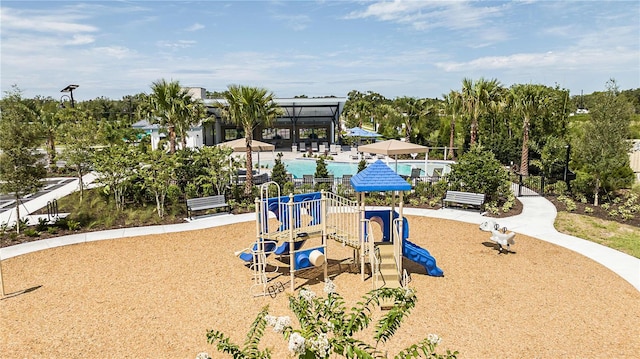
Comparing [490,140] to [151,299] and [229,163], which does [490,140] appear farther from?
[151,299]

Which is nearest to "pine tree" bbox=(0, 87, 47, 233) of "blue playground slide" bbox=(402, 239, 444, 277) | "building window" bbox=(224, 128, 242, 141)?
"blue playground slide" bbox=(402, 239, 444, 277)

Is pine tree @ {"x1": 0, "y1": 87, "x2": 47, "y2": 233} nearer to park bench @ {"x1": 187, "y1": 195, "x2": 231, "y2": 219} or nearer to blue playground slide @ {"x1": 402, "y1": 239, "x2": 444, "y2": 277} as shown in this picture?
park bench @ {"x1": 187, "y1": 195, "x2": 231, "y2": 219}

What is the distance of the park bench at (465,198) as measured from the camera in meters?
17.1

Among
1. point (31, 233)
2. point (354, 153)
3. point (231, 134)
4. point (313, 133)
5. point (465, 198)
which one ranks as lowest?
point (31, 233)

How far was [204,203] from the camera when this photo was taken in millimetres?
16656

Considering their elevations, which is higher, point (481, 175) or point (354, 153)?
point (481, 175)

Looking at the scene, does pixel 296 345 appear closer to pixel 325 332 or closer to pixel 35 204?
pixel 325 332

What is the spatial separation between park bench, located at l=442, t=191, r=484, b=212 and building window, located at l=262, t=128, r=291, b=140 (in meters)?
32.5

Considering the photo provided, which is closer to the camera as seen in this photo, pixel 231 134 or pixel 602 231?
pixel 602 231

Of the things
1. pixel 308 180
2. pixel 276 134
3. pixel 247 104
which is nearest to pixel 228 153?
pixel 247 104

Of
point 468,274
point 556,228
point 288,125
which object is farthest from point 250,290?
point 288,125

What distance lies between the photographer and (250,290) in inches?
386

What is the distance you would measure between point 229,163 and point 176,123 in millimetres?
6319

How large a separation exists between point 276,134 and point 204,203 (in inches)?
1286
